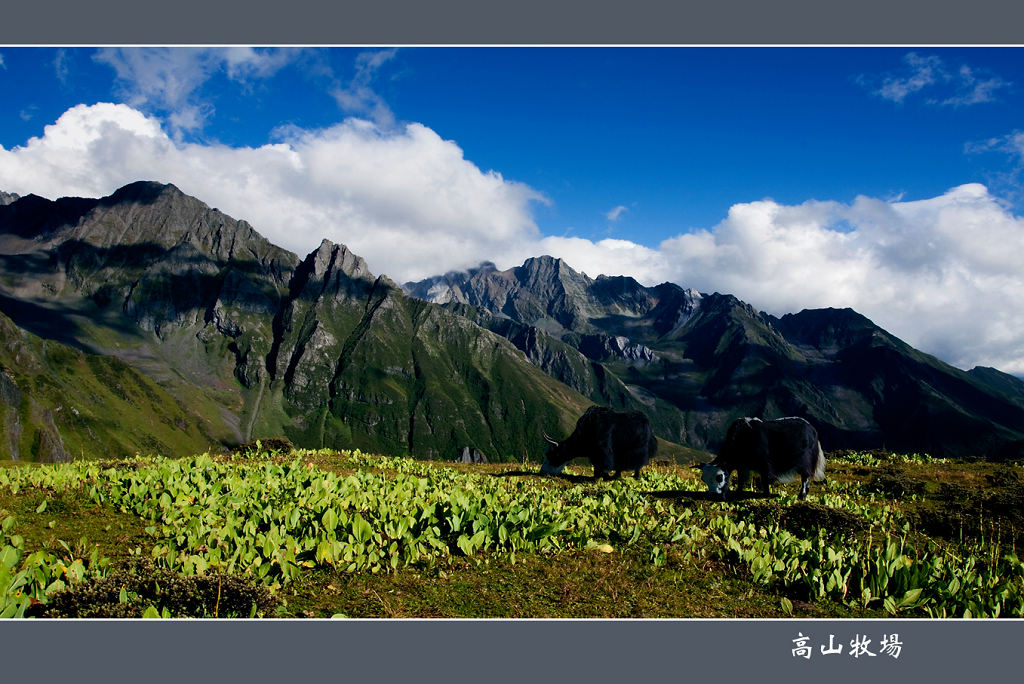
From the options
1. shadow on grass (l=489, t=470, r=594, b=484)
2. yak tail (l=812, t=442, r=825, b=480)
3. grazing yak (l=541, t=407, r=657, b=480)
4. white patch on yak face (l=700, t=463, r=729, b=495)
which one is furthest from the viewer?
grazing yak (l=541, t=407, r=657, b=480)

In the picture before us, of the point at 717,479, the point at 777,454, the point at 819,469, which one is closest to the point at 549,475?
the point at 717,479

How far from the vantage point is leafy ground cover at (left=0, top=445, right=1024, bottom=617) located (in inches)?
267

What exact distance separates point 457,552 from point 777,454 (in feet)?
38.4

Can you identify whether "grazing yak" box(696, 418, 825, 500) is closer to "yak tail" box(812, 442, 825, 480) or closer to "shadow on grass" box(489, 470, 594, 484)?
"yak tail" box(812, 442, 825, 480)

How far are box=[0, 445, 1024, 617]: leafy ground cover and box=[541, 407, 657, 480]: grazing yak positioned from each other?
7126mm

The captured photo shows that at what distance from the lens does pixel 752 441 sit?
55.0 ft

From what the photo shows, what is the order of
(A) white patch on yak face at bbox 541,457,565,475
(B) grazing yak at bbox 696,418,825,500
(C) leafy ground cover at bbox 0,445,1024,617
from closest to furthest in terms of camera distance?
(C) leafy ground cover at bbox 0,445,1024,617
(B) grazing yak at bbox 696,418,825,500
(A) white patch on yak face at bbox 541,457,565,475

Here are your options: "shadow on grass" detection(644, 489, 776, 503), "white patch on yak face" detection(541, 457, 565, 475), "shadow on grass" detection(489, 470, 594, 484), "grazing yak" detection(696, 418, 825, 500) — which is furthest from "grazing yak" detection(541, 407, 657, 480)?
"grazing yak" detection(696, 418, 825, 500)

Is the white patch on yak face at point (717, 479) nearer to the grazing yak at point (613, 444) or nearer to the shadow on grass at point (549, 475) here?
the shadow on grass at point (549, 475)

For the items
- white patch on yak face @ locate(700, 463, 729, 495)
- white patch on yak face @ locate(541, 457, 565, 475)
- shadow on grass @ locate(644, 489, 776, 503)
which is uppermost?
white patch on yak face @ locate(700, 463, 729, 495)

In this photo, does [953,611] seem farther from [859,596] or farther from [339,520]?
[339,520]
